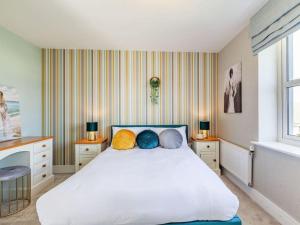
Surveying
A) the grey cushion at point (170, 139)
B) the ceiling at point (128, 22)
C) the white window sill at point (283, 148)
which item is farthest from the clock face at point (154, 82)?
the white window sill at point (283, 148)

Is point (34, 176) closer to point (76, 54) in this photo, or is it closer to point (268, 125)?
point (76, 54)

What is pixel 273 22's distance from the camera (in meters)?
1.86

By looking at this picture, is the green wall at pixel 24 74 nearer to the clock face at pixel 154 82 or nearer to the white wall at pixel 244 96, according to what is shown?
the clock face at pixel 154 82

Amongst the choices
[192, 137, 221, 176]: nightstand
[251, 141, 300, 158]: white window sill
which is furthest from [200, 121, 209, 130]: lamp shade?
[251, 141, 300, 158]: white window sill

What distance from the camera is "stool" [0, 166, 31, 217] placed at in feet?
6.81

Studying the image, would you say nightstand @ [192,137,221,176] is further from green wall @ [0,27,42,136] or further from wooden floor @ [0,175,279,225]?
green wall @ [0,27,42,136]

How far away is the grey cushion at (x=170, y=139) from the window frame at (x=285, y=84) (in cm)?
140

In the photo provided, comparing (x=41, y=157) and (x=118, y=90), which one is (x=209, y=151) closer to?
(x=118, y=90)

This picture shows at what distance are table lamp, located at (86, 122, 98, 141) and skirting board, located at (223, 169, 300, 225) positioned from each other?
8.57 feet

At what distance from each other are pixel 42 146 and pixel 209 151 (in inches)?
114

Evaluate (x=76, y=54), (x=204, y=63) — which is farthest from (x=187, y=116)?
(x=76, y=54)

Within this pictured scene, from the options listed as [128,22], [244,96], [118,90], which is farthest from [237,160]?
[128,22]

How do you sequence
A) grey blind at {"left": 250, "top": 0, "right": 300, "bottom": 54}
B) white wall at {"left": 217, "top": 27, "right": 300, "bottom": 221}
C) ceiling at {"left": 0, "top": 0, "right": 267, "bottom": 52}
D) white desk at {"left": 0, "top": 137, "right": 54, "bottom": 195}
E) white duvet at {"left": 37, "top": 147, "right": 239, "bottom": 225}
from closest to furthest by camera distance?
white duvet at {"left": 37, "top": 147, "right": 239, "bottom": 225} < grey blind at {"left": 250, "top": 0, "right": 300, "bottom": 54} < white wall at {"left": 217, "top": 27, "right": 300, "bottom": 221} < ceiling at {"left": 0, "top": 0, "right": 267, "bottom": 52} < white desk at {"left": 0, "top": 137, "right": 54, "bottom": 195}

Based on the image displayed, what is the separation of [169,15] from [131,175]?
78.2 inches
